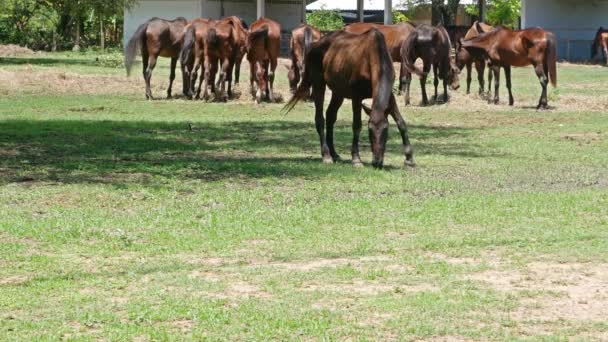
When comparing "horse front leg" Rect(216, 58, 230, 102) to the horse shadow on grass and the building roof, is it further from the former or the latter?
the building roof

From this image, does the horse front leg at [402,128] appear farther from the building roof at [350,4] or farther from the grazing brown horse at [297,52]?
the building roof at [350,4]

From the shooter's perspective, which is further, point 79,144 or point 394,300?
point 79,144

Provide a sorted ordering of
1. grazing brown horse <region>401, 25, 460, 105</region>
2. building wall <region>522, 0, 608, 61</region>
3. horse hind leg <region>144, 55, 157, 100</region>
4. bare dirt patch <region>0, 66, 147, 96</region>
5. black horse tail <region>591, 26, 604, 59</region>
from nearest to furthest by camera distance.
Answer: grazing brown horse <region>401, 25, 460, 105</region> → horse hind leg <region>144, 55, 157, 100</region> → bare dirt patch <region>0, 66, 147, 96</region> → black horse tail <region>591, 26, 604, 59</region> → building wall <region>522, 0, 608, 61</region>

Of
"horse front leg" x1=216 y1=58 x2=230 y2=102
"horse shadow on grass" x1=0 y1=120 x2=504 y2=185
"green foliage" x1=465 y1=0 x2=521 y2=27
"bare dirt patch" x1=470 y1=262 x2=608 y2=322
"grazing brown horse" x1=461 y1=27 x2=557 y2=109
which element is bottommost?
"horse shadow on grass" x1=0 y1=120 x2=504 y2=185

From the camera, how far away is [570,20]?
57.9 m

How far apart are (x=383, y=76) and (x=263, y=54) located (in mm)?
13879

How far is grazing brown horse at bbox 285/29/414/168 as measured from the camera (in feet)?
49.6

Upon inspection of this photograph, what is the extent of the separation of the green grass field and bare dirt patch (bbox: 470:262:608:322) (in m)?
0.02

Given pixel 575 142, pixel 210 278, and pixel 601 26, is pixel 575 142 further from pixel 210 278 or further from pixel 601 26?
pixel 601 26

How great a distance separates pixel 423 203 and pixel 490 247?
2.47m

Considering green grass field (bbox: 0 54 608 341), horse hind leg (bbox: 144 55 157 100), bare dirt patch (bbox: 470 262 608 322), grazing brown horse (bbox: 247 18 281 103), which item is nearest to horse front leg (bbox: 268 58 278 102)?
grazing brown horse (bbox: 247 18 281 103)

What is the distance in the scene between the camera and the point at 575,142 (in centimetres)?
2000

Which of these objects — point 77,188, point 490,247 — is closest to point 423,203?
point 490,247

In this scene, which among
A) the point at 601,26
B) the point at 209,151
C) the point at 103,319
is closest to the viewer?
the point at 103,319
